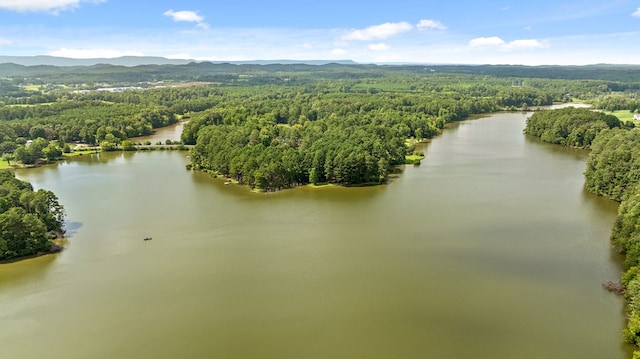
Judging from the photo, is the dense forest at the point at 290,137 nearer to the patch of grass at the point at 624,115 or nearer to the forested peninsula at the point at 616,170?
the forested peninsula at the point at 616,170

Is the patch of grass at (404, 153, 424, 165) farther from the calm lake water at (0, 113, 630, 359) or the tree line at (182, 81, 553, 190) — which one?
the calm lake water at (0, 113, 630, 359)

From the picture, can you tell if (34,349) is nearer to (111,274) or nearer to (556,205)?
(111,274)

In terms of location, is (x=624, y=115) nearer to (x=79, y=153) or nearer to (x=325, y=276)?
(x=325, y=276)

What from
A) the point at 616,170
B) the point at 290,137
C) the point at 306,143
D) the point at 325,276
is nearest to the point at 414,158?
the point at 306,143

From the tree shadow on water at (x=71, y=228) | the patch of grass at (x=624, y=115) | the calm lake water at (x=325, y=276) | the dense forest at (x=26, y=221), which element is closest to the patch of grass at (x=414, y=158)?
the calm lake water at (x=325, y=276)

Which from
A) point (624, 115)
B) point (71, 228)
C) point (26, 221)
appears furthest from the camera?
point (624, 115)

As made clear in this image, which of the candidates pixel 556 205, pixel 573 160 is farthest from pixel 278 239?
pixel 573 160
